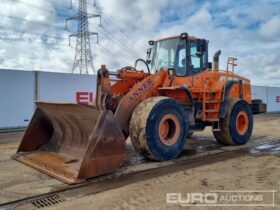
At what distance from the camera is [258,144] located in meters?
8.70

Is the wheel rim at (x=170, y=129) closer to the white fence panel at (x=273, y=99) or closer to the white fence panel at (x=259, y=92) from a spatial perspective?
the white fence panel at (x=259, y=92)

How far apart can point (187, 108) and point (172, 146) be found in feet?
4.16

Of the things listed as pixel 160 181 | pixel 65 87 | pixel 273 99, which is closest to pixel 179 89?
pixel 160 181

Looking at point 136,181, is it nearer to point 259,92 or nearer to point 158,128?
point 158,128

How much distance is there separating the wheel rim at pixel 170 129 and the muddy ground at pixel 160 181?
0.43 metres

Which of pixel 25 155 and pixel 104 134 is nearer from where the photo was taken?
pixel 104 134

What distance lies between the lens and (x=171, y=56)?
7688mm

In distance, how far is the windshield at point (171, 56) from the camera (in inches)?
299

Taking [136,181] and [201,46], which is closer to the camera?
[136,181]

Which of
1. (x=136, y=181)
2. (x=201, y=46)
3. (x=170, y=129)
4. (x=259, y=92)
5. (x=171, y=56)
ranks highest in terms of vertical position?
(x=201, y=46)

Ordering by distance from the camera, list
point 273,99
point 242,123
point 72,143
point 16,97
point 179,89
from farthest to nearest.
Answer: point 273,99
point 16,97
point 242,123
point 179,89
point 72,143

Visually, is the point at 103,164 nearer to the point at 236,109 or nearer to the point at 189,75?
the point at 189,75

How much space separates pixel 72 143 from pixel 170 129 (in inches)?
76.7

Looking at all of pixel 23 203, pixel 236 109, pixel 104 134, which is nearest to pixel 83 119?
pixel 104 134
